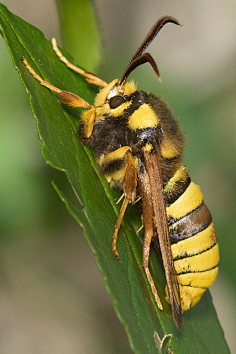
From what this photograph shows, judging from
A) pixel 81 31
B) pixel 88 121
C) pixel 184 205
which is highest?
pixel 81 31

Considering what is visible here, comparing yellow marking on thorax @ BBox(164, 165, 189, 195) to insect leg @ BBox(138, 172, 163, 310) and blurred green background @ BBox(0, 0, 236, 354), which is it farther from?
blurred green background @ BBox(0, 0, 236, 354)

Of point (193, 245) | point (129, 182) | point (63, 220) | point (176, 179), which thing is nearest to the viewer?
point (129, 182)

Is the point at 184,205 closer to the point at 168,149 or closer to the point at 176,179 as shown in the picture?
the point at 176,179

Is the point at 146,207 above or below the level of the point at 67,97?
below

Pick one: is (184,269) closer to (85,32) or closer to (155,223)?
(155,223)

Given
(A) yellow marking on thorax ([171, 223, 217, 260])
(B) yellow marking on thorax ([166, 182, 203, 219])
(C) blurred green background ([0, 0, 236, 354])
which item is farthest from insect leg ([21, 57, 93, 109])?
(C) blurred green background ([0, 0, 236, 354])

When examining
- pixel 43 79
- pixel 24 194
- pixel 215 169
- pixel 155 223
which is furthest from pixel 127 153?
pixel 215 169

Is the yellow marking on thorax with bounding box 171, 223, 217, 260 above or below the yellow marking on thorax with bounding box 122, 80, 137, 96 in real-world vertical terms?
below

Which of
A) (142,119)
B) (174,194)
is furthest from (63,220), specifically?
(142,119)
